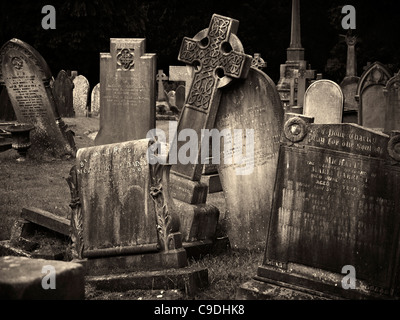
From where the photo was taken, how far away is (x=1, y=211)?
9117 mm

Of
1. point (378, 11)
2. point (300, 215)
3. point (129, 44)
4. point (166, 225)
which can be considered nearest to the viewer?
point (300, 215)

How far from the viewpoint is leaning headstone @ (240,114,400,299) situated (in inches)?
221

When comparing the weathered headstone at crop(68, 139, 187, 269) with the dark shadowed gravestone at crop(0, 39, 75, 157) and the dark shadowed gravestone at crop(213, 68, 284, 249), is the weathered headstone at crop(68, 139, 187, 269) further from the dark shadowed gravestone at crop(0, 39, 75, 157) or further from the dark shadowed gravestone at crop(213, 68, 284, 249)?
the dark shadowed gravestone at crop(0, 39, 75, 157)

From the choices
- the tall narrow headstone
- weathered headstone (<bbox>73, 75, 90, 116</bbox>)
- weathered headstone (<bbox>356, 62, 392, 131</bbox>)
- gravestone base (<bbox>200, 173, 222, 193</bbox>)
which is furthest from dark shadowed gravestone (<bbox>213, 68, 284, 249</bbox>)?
weathered headstone (<bbox>73, 75, 90, 116</bbox>)

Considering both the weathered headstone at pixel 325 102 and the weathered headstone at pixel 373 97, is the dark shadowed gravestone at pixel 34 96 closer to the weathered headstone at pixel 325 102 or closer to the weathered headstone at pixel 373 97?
the weathered headstone at pixel 325 102

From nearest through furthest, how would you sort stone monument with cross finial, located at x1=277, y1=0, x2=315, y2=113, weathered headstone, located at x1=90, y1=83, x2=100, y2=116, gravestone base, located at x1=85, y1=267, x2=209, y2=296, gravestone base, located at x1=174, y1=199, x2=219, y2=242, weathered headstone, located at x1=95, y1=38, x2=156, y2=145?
gravestone base, located at x1=85, y1=267, x2=209, y2=296 < gravestone base, located at x1=174, y1=199, x2=219, y2=242 < weathered headstone, located at x1=95, y1=38, x2=156, y2=145 < stone monument with cross finial, located at x1=277, y1=0, x2=315, y2=113 < weathered headstone, located at x1=90, y1=83, x2=100, y2=116

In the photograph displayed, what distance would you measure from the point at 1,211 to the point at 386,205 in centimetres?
533

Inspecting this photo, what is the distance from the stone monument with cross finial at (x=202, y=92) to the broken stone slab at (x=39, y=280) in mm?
2963

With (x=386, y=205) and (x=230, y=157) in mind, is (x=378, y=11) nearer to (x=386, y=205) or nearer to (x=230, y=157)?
(x=230, y=157)

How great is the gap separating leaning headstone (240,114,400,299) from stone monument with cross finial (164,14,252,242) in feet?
6.50

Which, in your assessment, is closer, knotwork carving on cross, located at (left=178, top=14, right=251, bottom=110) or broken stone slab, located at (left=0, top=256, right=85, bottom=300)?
broken stone slab, located at (left=0, top=256, right=85, bottom=300)

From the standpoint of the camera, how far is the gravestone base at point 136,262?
6.37 metres

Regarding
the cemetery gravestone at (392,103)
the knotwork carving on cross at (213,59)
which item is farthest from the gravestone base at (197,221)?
the cemetery gravestone at (392,103)
